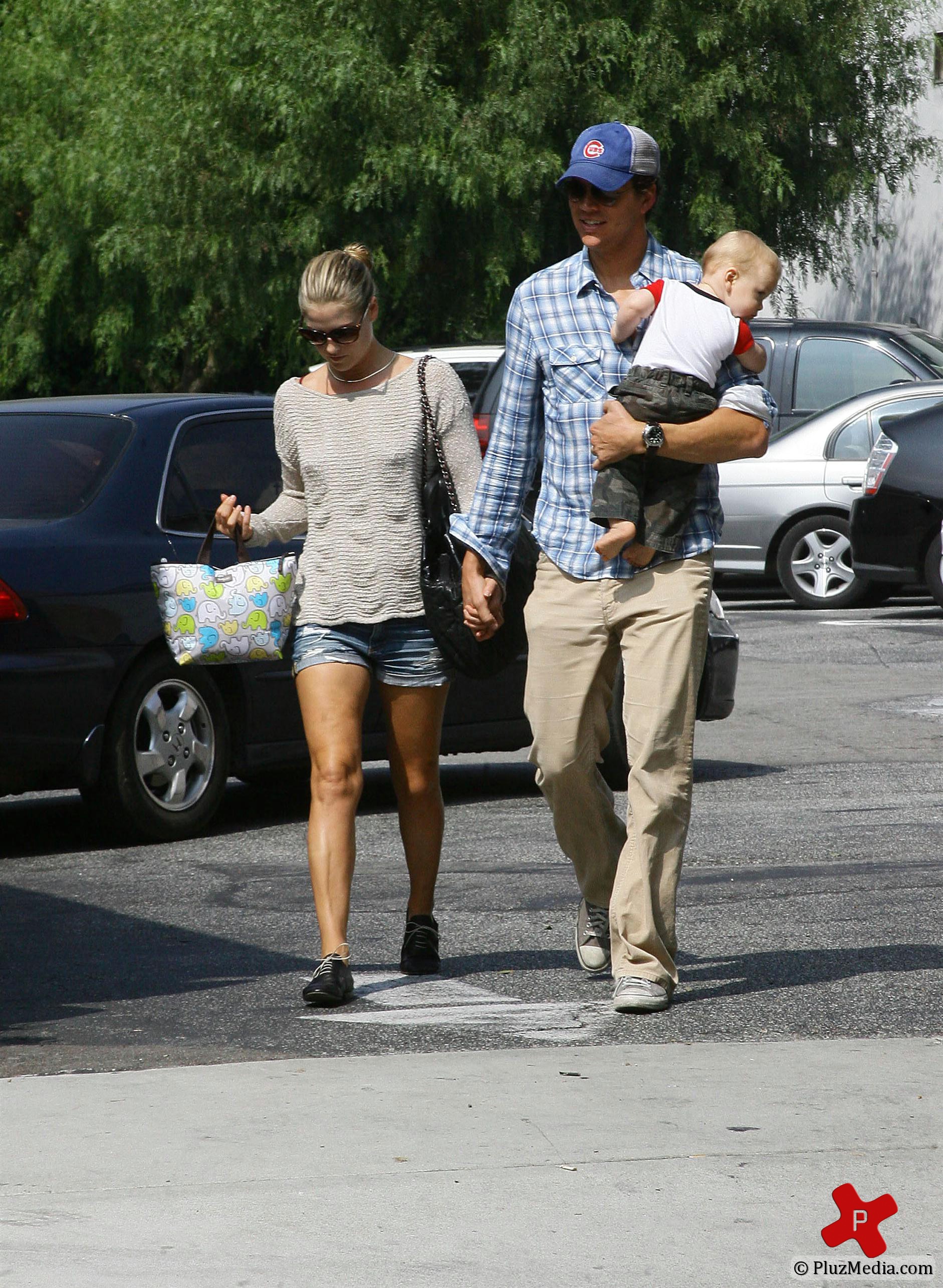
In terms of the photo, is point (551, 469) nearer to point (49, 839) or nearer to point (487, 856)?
point (487, 856)

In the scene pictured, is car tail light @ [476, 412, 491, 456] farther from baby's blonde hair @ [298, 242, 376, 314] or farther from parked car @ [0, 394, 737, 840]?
baby's blonde hair @ [298, 242, 376, 314]

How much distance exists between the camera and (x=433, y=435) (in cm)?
565

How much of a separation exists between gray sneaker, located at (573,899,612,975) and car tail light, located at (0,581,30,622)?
107 inches

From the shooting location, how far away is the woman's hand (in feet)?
18.5

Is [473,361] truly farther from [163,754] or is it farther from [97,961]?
[97,961]

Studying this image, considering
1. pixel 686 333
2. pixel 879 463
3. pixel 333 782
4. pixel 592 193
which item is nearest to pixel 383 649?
pixel 333 782

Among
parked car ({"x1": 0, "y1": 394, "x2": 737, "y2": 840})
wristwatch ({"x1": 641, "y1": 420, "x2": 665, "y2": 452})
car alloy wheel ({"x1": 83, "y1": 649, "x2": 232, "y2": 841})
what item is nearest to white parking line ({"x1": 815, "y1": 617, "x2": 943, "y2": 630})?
parked car ({"x1": 0, "y1": 394, "x2": 737, "y2": 840})

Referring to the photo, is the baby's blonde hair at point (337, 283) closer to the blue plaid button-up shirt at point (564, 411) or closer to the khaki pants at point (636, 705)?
the blue plaid button-up shirt at point (564, 411)

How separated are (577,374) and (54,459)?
337 centimetres

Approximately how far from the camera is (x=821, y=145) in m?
26.2

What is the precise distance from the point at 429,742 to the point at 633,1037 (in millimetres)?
1068

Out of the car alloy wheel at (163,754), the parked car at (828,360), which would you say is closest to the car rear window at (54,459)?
the car alloy wheel at (163,754)

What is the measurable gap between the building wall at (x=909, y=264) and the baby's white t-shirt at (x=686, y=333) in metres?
31.8

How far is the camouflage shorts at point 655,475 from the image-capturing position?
16.7 ft
